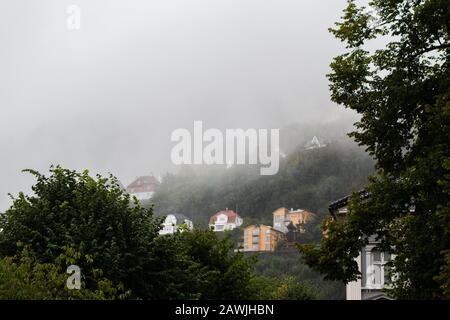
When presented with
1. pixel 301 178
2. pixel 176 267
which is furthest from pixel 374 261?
pixel 301 178

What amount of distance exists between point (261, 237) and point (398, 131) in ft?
478

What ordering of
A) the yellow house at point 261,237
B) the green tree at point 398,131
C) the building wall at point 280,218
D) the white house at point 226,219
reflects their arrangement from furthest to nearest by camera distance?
1. the white house at point 226,219
2. the building wall at point 280,218
3. the yellow house at point 261,237
4. the green tree at point 398,131

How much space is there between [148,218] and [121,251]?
7.73 feet

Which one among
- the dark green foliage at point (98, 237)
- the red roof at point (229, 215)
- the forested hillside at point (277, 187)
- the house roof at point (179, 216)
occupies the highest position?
the forested hillside at point (277, 187)

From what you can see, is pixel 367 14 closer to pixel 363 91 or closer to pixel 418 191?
pixel 363 91

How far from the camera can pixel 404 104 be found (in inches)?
814

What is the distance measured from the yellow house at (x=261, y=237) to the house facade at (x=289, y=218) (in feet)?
11.2

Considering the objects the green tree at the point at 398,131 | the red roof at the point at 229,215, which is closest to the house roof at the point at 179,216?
the red roof at the point at 229,215

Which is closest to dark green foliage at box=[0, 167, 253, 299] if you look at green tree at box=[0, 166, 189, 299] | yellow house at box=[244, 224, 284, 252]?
green tree at box=[0, 166, 189, 299]

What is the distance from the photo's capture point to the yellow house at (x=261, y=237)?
158m

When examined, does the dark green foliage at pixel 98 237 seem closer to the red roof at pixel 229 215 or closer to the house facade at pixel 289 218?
the house facade at pixel 289 218

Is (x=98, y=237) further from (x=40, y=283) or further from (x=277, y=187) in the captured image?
(x=277, y=187)

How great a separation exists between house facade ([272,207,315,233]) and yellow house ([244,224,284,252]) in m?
3.43

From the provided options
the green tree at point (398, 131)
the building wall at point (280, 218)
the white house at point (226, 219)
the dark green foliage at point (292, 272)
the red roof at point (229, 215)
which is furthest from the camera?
the red roof at point (229, 215)
